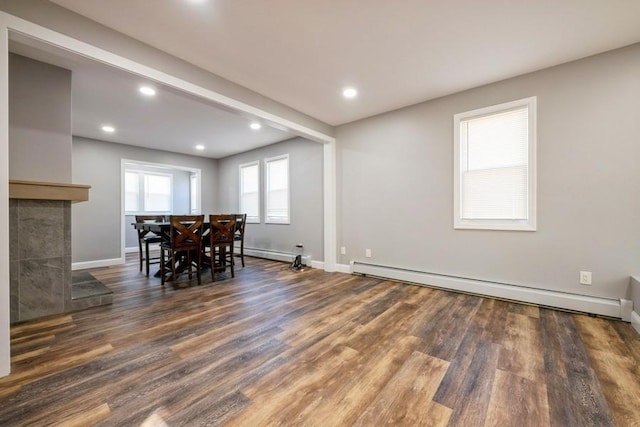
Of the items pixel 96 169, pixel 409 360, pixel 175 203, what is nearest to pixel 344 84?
pixel 409 360

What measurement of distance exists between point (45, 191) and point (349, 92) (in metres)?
3.31

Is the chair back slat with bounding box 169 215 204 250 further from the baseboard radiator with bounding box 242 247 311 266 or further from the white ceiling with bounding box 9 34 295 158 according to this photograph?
the baseboard radiator with bounding box 242 247 311 266

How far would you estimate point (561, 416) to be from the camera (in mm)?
1234

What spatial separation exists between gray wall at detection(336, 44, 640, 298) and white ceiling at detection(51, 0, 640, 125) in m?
0.26

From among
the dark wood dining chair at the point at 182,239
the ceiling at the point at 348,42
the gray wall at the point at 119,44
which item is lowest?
the dark wood dining chair at the point at 182,239

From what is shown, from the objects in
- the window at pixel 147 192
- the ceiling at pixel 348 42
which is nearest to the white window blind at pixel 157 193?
the window at pixel 147 192

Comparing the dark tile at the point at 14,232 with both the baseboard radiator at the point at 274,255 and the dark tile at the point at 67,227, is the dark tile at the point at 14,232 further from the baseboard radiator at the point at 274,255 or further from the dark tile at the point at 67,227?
the baseboard radiator at the point at 274,255

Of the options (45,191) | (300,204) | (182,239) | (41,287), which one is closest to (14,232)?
(45,191)

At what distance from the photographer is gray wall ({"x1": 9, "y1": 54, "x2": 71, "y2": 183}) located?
2.37 metres

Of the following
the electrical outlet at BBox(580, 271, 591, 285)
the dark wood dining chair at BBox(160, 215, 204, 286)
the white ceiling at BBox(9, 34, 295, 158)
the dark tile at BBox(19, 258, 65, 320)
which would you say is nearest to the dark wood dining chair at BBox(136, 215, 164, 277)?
the dark wood dining chair at BBox(160, 215, 204, 286)

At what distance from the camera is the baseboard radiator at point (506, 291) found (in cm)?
237

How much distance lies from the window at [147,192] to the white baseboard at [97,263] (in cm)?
238

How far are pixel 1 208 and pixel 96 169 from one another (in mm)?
4217

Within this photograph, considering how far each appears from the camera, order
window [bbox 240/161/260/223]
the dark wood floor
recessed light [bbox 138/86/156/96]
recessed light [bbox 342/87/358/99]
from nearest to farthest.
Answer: the dark wood floor
recessed light [bbox 138/86/156/96]
recessed light [bbox 342/87/358/99]
window [bbox 240/161/260/223]
